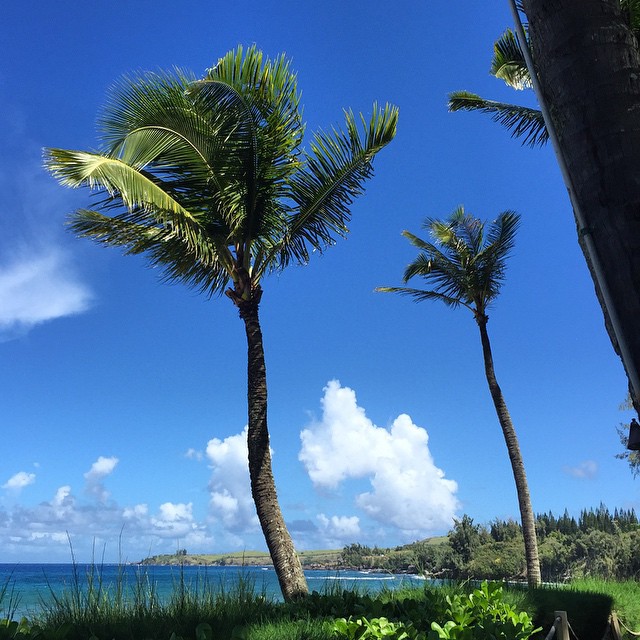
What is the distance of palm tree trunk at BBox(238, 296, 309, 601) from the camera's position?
7.64 m

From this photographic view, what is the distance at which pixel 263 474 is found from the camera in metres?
8.10

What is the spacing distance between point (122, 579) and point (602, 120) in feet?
16.8

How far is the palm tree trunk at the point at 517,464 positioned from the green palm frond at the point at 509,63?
6314mm

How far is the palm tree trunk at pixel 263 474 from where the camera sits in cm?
764

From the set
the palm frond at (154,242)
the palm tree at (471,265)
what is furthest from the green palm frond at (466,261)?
the palm frond at (154,242)

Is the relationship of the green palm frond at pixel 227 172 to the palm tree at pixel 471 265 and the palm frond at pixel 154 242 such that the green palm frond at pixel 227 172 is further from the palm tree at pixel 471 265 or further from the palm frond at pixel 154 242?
the palm tree at pixel 471 265

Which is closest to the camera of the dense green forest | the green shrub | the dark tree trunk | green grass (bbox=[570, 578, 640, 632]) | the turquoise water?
the dark tree trunk

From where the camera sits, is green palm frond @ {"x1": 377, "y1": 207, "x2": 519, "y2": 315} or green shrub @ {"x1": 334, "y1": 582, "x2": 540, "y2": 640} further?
green palm frond @ {"x1": 377, "y1": 207, "x2": 519, "y2": 315}

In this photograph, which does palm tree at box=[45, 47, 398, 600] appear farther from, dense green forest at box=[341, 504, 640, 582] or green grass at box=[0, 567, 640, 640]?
dense green forest at box=[341, 504, 640, 582]

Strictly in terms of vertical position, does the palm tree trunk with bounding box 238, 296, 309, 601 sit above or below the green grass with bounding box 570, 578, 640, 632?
above

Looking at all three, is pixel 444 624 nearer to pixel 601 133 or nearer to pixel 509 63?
pixel 601 133

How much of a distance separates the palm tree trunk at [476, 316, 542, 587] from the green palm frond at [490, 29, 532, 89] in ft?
20.7

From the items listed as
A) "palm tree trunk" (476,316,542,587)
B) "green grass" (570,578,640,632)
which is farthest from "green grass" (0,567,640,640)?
"palm tree trunk" (476,316,542,587)

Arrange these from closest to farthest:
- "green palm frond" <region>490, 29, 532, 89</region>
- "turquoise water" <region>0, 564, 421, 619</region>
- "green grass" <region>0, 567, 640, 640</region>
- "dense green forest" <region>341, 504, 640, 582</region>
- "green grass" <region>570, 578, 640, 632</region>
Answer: "green grass" <region>0, 567, 640, 640</region>, "turquoise water" <region>0, 564, 421, 619</region>, "green grass" <region>570, 578, 640, 632</region>, "green palm frond" <region>490, 29, 532, 89</region>, "dense green forest" <region>341, 504, 640, 582</region>
